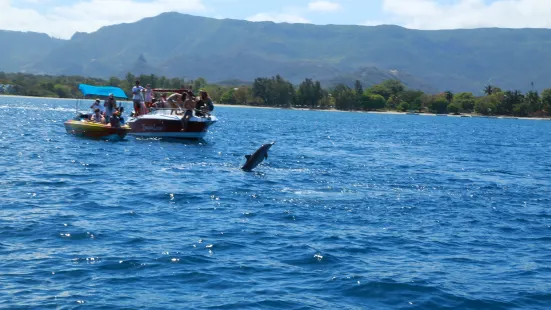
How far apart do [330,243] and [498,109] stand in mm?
191673

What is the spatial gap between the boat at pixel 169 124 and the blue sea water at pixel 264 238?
40.0 feet

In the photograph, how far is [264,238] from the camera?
16062mm

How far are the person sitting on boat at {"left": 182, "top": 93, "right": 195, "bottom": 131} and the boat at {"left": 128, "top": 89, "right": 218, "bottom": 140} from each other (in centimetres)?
17

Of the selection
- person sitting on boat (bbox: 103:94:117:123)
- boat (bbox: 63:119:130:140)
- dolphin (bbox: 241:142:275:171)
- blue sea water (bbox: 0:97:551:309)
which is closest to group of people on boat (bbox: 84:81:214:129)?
person sitting on boat (bbox: 103:94:117:123)

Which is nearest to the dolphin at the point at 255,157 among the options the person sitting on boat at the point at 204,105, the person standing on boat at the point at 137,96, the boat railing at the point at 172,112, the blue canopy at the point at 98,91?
the boat railing at the point at 172,112

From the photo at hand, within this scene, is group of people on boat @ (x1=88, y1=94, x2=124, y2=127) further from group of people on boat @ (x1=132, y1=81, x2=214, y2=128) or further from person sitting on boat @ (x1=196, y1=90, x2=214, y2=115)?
person sitting on boat @ (x1=196, y1=90, x2=214, y2=115)

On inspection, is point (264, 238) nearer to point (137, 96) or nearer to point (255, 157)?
point (255, 157)

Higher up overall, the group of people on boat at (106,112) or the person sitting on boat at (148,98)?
the person sitting on boat at (148,98)

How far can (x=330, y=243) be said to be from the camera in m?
15.8

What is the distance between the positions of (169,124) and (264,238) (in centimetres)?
2738

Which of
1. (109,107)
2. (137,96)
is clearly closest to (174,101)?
(137,96)

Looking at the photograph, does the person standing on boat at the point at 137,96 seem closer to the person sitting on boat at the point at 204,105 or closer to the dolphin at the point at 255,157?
the person sitting on boat at the point at 204,105

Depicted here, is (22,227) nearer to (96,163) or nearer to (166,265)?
(166,265)

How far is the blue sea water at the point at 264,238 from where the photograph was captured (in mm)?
12141
